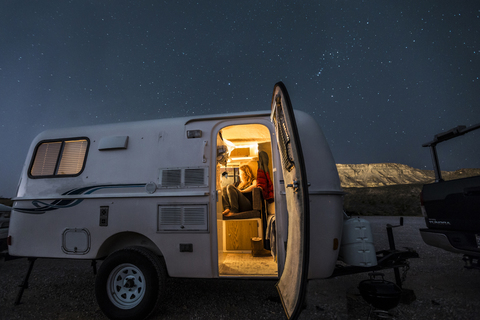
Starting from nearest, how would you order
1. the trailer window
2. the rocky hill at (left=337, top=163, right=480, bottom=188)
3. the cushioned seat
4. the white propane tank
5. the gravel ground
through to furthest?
the white propane tank < the gravel ground < the trailer window < the cushioned seat < the rocky hill at (left=337, top=163, right=480, bottom=188)

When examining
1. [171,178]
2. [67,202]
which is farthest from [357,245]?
[67,202]

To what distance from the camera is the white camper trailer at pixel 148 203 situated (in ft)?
10.0

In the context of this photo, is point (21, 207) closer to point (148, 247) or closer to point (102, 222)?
point (102, 222)

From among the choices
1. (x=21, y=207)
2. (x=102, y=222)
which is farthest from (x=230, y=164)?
(x=21, y=207)

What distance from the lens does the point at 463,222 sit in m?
3.32

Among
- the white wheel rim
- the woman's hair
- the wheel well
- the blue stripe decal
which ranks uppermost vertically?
the woman's hair

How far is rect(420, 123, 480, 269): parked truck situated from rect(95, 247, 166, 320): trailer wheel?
13.5 ft

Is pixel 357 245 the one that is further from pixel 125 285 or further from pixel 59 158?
pixel 59 158

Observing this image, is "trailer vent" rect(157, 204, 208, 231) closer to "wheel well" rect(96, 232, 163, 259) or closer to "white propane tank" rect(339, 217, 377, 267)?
"wheel well" rect(96, 232, 163, 259)

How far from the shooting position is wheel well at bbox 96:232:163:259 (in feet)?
11.0

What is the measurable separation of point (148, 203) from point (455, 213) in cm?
443

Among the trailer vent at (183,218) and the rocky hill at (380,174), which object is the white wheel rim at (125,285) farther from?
the rocky hill at (380,174)

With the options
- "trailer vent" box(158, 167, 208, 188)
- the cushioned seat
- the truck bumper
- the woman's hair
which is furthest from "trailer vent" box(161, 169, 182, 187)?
the truck bumper

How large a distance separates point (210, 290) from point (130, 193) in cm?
225
